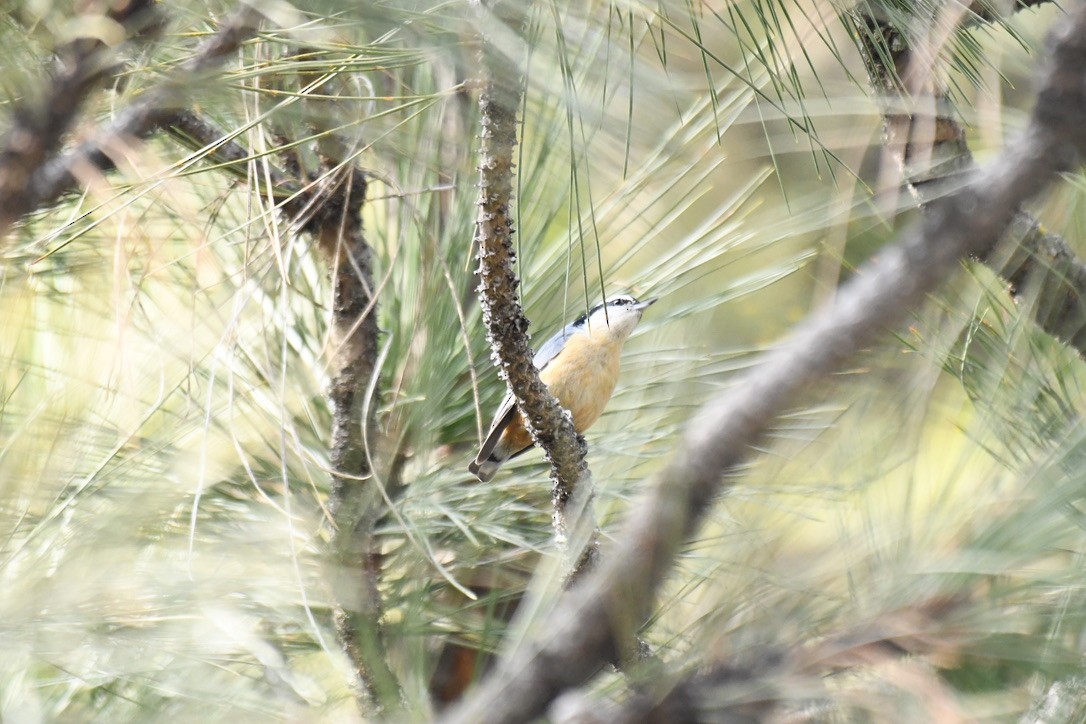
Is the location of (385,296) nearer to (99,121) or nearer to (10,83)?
(99,121)

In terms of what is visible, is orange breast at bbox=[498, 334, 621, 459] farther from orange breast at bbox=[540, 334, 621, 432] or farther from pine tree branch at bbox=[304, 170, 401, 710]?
pine tree branch at bbox=[304, 170, 401, 710]

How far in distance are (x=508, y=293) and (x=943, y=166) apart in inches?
28.6

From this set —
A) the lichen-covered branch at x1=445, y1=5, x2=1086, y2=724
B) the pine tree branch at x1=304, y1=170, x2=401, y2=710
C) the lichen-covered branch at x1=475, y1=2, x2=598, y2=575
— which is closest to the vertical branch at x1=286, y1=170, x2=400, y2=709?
the pine tree branch at x1=304, y1=170, x2=401, y2=710

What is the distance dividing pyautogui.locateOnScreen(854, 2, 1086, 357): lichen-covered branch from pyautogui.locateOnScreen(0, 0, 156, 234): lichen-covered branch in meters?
0.73

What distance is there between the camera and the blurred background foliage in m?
0.76

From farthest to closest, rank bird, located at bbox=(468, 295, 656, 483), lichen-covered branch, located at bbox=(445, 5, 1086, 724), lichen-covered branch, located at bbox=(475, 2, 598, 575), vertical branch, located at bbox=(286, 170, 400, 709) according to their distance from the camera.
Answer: bird, located at bbox=(468, 295, 656, 483) < vertical branch, located at bbox=(286, 170, 400, 709) < lichen-covered branch, located at bbox=(475, 2, 598, 575) < lichen-covered branch, located at bbox=(445, 5, 1086, 724)

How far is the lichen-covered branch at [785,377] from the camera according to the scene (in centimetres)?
51

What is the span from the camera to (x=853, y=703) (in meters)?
0.76

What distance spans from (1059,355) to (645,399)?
0.94 meters

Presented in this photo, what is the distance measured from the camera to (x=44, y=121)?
2.50 feet

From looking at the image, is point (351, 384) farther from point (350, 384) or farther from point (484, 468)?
point (484, 468)

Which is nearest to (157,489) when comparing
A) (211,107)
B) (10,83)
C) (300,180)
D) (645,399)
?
(10,83)

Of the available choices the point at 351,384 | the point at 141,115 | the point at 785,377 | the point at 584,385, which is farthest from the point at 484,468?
the point at 785,377

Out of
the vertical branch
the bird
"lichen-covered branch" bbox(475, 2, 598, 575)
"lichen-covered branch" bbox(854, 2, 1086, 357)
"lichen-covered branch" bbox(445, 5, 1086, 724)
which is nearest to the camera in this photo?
"lichen-covered branch" bbox(445, 5, 1086, 724)
